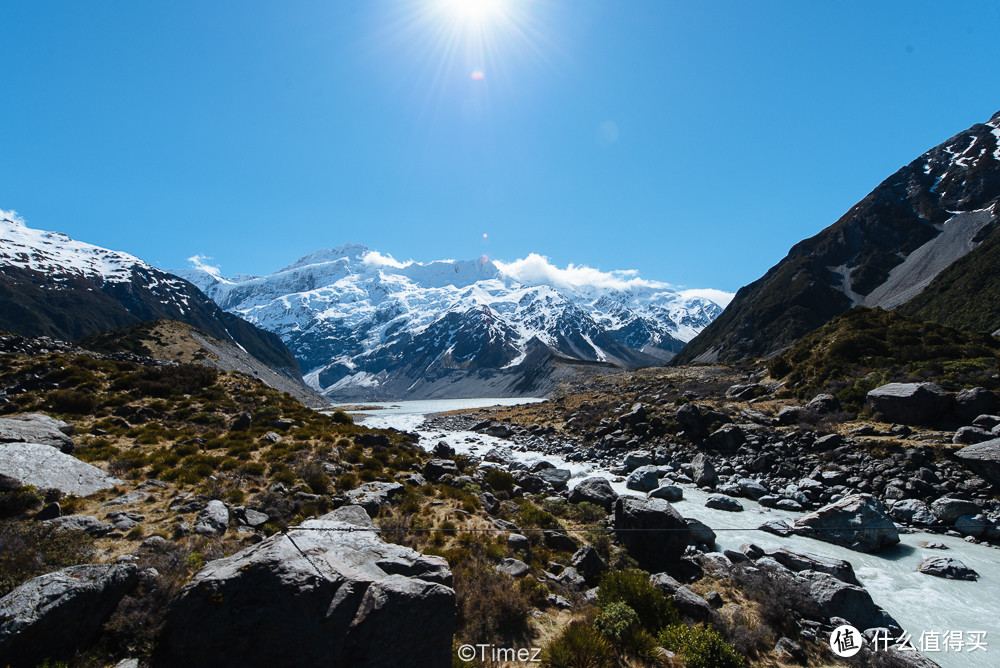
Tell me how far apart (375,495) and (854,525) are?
16.7 metres

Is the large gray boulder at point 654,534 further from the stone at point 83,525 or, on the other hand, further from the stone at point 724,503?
the stone at point 83,525

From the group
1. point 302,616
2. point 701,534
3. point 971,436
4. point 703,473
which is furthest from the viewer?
point 703,473

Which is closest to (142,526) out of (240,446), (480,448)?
(240,446)

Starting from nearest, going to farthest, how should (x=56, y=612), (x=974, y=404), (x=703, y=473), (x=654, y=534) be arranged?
(x=56, y=612)
(x=654, y=534)
(x=974, y=404)
(x=703, y=473)

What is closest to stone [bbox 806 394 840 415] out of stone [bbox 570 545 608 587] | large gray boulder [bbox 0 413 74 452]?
stone [bbox 570 545 608 587]

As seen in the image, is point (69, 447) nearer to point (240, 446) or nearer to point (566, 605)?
point (240, 446)

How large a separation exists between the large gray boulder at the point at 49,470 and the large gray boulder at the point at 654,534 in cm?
1545

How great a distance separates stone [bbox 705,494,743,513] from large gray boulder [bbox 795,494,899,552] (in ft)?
9.00

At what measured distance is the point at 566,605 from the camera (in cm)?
928

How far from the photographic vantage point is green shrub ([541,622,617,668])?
717 cm

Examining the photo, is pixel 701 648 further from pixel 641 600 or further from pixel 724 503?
pixel 724 503

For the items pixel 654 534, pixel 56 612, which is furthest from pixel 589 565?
pixel 56 612

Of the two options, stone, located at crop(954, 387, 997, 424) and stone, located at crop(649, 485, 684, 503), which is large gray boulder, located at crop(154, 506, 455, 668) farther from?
stone, located at crop(954, 387, 997, 424)

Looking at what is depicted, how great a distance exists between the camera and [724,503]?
18.6 metres
